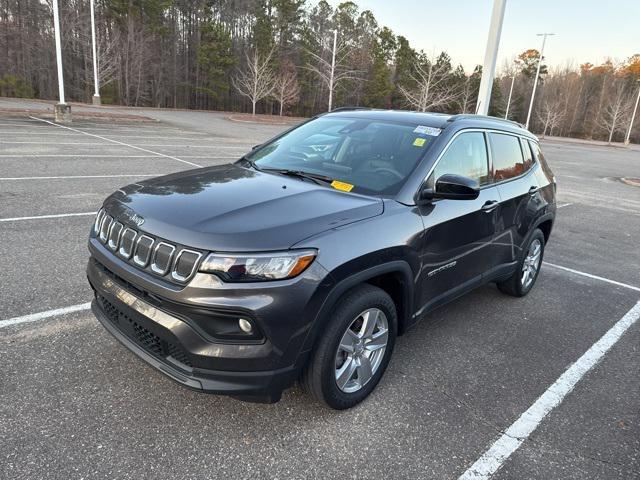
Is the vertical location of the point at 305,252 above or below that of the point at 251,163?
below

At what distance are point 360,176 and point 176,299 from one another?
164 cm

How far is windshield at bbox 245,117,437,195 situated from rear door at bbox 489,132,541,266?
3.32 ft

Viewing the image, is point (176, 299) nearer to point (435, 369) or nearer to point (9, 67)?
point (435, 369)

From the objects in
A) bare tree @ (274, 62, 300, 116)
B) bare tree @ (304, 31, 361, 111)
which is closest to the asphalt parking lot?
bare tree @ (304, 31, 361, 111)

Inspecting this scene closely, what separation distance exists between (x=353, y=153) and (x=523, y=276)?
2500mm

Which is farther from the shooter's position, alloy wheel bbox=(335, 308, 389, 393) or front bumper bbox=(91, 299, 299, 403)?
alloy wheel bbox=(335, 308, 389, 393)

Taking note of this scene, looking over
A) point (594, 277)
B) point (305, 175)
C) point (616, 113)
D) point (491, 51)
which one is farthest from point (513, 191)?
point (616, 113)

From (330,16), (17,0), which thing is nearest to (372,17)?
(330,16)

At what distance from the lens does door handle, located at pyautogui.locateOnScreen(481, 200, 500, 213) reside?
150 inches

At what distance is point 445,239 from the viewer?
3344 millimetres

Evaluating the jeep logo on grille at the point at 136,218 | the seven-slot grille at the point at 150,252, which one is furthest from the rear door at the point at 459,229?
the jeep logo on grille at the point at 136,218

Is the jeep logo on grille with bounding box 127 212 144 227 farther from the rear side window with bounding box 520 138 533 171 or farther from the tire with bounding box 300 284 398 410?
the rear side window with bounding box 520 138 533 171

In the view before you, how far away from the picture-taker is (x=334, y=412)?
2881 millimetres

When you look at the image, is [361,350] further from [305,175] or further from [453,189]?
[305,175]
